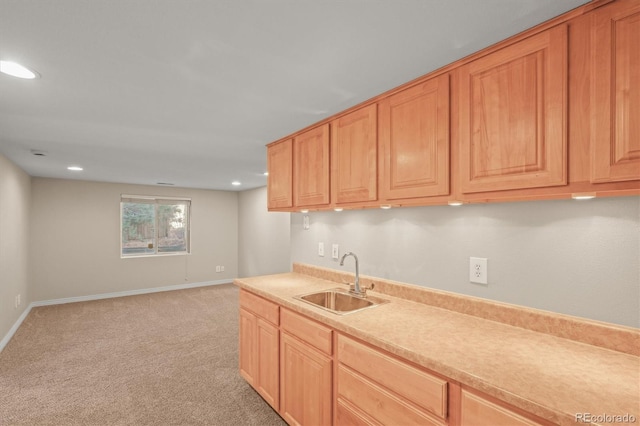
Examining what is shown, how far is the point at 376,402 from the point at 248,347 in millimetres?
1479

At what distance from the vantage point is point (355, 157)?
2119mm

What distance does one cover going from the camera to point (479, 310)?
169cm

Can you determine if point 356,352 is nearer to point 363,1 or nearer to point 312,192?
point 312,192

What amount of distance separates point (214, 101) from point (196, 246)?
5.39m

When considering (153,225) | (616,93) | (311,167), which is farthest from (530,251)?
(153,225)

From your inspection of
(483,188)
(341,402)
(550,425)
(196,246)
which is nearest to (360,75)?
(483,188)

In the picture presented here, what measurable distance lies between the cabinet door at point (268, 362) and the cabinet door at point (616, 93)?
2.09m

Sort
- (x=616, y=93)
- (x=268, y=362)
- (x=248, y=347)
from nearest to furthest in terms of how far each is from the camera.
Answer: (x=616, y=93) → (x=268, y=362) → (x=248, y=347)

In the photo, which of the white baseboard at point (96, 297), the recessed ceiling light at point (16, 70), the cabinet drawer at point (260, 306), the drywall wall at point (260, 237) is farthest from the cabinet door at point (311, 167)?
the white baseboard at point (96, 297)

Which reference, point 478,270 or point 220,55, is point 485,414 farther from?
point 220,55

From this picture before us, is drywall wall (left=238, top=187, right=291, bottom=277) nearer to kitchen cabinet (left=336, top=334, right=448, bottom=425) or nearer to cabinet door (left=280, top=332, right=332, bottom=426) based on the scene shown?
cabinet door (left=280, top=332, right=332, bottom=426)

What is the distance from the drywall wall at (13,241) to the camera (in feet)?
11.5

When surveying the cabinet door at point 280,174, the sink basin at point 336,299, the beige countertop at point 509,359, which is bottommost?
the sink basin at point 336,299

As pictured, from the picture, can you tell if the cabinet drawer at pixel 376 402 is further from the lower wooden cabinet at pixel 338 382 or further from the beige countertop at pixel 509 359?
the beige countertop at pixel 509 359
